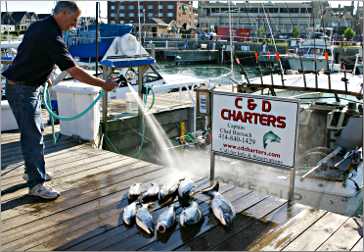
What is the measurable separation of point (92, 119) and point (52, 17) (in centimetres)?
274

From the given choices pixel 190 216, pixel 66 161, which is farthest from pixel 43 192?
pixel 190 216

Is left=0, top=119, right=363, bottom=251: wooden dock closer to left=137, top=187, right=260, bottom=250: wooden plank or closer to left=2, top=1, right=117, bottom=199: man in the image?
left=137, top=187, right=260, bottom=250: wooden plank

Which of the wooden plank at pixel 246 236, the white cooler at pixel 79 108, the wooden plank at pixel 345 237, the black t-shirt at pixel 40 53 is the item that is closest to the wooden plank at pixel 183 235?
the wooden plank at pixel 246 236

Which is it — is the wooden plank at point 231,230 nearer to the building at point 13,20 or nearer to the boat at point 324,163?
the boat at point 324,163

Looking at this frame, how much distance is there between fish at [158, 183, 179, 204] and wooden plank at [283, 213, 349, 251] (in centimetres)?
131

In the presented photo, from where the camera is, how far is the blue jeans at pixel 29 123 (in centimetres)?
393

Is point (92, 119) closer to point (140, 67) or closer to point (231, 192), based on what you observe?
point (140, 67)

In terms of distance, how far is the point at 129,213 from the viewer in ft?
11.9

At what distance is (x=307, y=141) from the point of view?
793 cm

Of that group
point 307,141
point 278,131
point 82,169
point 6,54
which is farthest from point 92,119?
point 6,54

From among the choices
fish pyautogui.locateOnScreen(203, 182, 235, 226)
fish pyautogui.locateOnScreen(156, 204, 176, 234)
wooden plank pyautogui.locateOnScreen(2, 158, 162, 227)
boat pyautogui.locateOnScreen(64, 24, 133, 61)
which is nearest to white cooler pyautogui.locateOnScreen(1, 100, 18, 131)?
wooden plank pyautogui.locateOnScreen(2, 158, 162, 227)

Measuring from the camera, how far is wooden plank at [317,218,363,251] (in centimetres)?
317

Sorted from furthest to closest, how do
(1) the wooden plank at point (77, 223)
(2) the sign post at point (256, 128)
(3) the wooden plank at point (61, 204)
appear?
(2) the sign post at point (256, 128) < (3) the wooden plank at point (61, 204) < (1) the wooden plank at point (77, 223)

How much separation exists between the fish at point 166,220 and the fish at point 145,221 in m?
0.06
